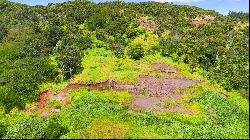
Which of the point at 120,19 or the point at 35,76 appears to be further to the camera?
the point at 120,19

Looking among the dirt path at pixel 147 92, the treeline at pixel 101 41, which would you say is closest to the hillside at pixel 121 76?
the dirt path at pixel 147 92

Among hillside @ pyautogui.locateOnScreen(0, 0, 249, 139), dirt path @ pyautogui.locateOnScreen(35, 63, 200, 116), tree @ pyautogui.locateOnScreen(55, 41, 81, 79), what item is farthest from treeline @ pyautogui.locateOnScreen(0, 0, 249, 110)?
dirt path @ pyautogui.locateOnScreen(35, 63, 200, 116)

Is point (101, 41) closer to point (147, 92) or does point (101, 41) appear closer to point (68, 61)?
point (68, 61)

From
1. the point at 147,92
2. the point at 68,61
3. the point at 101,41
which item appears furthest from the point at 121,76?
the point at 101,41

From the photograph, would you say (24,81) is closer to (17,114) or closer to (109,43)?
(17,114)

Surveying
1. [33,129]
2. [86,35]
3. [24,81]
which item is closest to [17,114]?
[24,81]

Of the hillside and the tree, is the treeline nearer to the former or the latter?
the tree
